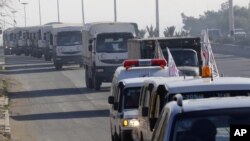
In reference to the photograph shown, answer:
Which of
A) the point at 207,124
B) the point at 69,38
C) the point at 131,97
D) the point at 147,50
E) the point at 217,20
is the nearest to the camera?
the point at 207,124

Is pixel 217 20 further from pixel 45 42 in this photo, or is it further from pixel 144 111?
pixel 144 111

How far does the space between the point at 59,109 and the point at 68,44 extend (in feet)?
85.5

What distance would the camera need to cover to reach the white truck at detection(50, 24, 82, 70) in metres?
58.9

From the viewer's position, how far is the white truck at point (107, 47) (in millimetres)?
41031

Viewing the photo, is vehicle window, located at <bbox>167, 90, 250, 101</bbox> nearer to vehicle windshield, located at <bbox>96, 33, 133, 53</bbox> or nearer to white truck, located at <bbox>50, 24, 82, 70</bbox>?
vehicle windshield, located at <bbox>96, 33, 133, 53</bbox>

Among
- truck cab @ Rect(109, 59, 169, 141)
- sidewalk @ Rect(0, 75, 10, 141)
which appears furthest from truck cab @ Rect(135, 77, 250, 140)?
sidewalk @ Rect(0, 75, 10, 141)

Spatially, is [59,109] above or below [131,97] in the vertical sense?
below

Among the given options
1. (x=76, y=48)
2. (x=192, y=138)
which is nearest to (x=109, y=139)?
(x=192, y=138)

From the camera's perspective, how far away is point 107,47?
1629 inches

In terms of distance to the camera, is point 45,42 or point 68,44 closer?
point 68,44

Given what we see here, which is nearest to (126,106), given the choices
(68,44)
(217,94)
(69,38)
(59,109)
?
(217,94)

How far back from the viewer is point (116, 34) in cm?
4097

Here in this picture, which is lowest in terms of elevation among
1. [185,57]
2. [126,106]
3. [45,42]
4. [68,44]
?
[45,42]

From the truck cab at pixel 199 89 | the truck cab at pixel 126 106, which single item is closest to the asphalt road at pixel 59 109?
the truck cab at pixel 126 106
